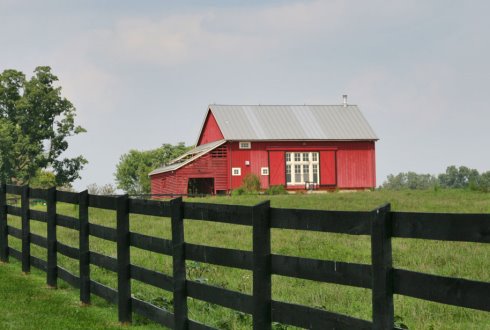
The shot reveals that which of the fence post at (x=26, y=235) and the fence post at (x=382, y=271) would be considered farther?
the fence post at (x=26, y=235)

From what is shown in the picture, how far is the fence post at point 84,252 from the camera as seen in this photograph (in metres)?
10.7

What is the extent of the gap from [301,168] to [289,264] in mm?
44755

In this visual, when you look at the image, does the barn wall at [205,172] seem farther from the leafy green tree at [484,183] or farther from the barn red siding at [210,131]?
the leafy green tree at [484,183]

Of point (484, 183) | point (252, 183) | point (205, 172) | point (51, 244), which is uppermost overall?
point (205, 172)

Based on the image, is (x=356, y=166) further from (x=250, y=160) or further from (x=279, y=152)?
(x=250, y=160)

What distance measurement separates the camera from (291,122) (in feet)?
172

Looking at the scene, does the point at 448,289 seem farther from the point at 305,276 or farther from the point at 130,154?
the point at 130,154

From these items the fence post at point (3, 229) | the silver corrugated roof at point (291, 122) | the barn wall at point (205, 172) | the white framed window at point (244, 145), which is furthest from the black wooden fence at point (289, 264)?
the silver corrugated roof at point (291, 122)

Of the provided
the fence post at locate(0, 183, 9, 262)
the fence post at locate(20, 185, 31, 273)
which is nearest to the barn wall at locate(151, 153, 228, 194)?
the fence post at locate(0, 183, 9, 262)

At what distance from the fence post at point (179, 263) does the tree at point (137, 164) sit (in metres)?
104

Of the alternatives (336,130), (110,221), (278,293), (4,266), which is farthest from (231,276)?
(336,130)

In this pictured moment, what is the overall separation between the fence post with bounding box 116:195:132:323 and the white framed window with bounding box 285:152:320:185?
41.1m

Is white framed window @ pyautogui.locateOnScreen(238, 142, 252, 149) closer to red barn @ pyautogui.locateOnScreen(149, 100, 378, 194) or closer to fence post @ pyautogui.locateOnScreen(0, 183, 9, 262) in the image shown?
red barn @ pyautogui.locateOnScreen(149, 100, 378, 194)

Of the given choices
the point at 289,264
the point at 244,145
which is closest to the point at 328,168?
the point at 244,145
